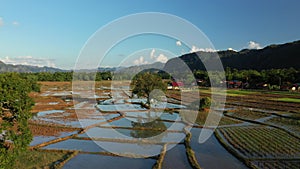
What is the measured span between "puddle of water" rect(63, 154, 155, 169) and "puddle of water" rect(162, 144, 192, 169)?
3.63 feet

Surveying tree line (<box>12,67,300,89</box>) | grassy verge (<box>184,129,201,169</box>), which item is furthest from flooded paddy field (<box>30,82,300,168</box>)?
tree line (<box>12,67,300,89</box>)

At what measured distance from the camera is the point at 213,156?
1820 centimetres

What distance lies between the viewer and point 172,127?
28391mm

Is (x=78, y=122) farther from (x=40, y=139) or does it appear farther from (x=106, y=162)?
(x=106, y=162)

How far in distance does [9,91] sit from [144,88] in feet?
89.8

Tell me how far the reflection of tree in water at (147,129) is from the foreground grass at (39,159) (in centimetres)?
815

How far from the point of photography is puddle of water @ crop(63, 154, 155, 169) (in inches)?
648

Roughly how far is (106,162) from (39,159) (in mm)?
4690

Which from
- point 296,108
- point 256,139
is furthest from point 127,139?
point 296,108

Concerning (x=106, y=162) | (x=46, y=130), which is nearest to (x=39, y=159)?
(x=106, y=162)

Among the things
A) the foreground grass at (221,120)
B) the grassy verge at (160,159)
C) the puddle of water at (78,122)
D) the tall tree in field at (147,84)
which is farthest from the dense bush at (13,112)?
the tall tree in field at (147,84)

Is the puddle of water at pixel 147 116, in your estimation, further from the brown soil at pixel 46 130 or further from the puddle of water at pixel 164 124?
the brown soil at pixel 46 130

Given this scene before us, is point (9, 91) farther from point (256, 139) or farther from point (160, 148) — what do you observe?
point (256, 139)

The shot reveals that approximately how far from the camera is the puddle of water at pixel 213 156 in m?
16.4
